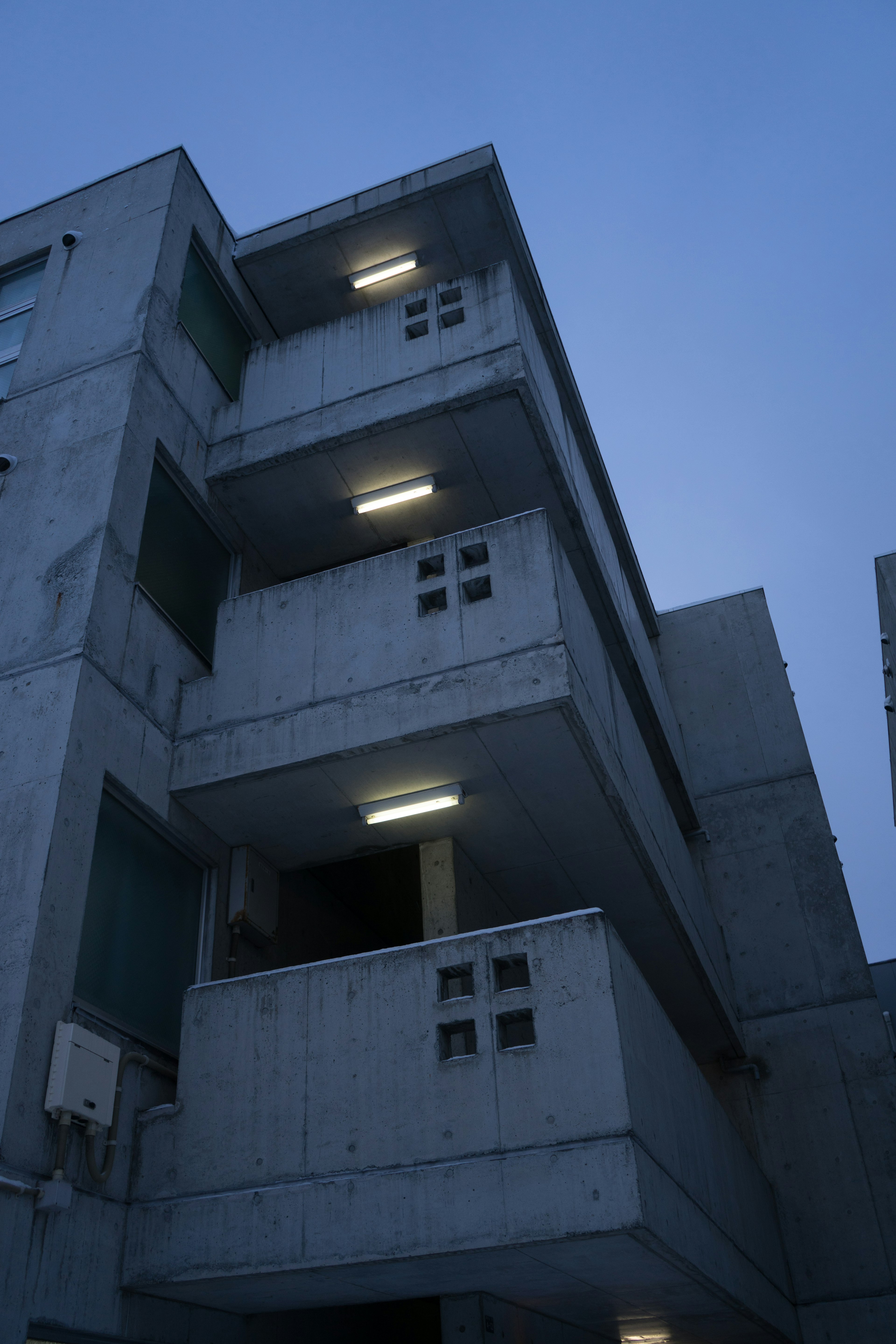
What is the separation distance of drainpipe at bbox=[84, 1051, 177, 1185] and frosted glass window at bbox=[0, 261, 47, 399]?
8.04 m

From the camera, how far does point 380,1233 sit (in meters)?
7.89

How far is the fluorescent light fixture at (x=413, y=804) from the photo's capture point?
428 inches

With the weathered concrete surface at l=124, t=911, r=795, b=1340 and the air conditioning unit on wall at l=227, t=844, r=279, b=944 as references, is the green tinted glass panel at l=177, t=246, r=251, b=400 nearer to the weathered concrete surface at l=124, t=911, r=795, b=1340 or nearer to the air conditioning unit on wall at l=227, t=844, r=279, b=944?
the air conditioning unit on wall at l=227, t=844, r=279, b=944

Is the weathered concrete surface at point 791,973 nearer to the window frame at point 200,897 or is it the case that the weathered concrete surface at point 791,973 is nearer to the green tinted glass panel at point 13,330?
the window frame at point 200,897

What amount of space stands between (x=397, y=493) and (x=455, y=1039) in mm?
7462

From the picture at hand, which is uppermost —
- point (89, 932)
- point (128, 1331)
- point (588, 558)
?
point (588, 558)

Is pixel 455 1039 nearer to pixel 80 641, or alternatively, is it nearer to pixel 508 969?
pixel 508 969

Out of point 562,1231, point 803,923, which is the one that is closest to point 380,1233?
point 562,1231

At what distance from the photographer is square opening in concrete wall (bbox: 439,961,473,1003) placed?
876 centimetres

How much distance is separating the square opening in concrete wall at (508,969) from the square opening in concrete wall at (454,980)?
0.22 m

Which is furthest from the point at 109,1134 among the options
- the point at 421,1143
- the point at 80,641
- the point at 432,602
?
the point at 432,602

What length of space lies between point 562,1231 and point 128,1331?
351 centimetres

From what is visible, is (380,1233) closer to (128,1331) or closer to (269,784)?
(128,1331)

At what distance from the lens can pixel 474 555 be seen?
1115cm
